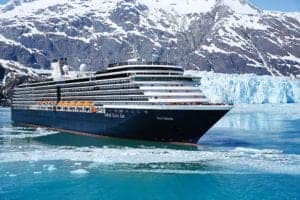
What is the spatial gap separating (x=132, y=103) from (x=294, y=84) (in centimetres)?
12219

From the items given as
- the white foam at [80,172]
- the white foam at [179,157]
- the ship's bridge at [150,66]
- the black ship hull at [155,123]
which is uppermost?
the ship's bridge at [150,66]

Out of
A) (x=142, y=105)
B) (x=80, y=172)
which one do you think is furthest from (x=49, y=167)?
(x=142, y=105)

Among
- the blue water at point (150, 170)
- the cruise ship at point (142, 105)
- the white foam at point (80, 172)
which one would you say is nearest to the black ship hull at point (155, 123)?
the cruise ship at point (142, 105)

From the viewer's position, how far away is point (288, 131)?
7088cm

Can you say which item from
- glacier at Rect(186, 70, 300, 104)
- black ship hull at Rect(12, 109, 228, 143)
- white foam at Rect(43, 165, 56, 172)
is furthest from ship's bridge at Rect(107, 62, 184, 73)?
glacier at Rect(186, 70, 300, 104)

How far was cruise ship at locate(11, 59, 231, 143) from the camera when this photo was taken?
51.6 metres

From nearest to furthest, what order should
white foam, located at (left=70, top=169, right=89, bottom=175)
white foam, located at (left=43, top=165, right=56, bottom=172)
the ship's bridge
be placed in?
white foam, located at (left=70, top=169, right=89, bottom=175)
white foam, located at (left=43, top=165, right=56, bottom=172)
the ship's bridge

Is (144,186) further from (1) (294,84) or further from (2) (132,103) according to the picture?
(1) (294,84)

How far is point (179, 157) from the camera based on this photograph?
146 ft

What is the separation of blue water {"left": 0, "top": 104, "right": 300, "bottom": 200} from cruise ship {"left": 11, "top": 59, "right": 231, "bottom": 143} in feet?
6.00

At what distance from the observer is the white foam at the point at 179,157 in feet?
133

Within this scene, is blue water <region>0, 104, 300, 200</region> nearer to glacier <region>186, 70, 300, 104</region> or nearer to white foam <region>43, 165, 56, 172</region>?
white foam <region>43, 165, 56, 172</region>

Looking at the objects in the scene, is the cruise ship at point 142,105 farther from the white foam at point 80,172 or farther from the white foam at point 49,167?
the white foam at point 80,172

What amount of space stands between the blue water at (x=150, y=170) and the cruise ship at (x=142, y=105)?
1.83 meters
